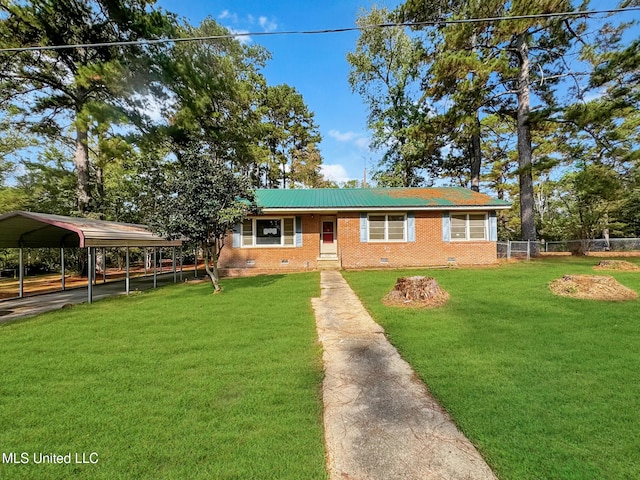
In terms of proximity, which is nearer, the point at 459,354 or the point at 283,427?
the point at 283,427

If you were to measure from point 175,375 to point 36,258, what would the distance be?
22.0 metres

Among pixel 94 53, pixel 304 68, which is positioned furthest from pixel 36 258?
pixel 304 68

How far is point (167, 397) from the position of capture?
9.95 ft

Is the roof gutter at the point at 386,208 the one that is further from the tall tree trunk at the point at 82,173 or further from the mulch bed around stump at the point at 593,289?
the tall tree trunk at the point at 82,173

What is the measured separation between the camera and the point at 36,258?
18.7m

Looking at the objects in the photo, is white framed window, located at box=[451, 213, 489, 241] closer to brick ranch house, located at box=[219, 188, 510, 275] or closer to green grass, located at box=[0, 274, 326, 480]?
brick ranch house, located at box=[219, 188, 510, 275]

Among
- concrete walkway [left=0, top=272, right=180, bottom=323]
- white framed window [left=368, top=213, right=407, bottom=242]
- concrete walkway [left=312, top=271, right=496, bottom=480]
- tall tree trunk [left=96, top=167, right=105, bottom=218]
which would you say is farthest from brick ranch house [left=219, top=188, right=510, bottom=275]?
tall tree trunk [left=96, top=167, right=105, bottom=218]

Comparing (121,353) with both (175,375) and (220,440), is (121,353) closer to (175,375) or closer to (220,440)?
(175,375)

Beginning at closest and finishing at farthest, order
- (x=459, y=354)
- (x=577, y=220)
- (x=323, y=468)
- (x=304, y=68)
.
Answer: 1. (x=323, y=468)
2. (x=459, y=354)
3. (x=304, y=68)
4. (x=577, y=220)

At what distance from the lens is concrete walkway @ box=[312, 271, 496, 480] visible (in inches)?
80.0

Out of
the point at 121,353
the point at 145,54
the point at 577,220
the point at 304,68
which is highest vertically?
the point at 145,54

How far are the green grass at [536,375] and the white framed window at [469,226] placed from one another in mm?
7130

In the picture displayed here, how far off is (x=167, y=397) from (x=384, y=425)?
84.4 inches

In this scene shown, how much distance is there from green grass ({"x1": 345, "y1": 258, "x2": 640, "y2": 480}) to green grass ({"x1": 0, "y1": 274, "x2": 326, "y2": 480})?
4.45ft
